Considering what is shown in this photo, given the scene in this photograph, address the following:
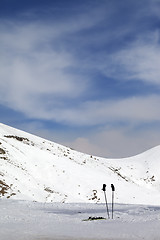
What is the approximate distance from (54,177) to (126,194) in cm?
923

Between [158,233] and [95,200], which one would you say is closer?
[158,233]

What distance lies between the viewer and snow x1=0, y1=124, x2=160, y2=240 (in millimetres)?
10430

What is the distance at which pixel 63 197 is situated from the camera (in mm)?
31188

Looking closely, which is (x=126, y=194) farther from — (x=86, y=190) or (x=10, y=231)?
(x=10, y=231)

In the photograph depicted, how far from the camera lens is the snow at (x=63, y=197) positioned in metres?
10.4

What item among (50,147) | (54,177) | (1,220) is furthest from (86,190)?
(1,220)

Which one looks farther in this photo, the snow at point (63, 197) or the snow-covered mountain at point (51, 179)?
the snow-covered mountain at point (51, 179)

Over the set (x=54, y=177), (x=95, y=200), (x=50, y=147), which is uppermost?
(x=50, y=147)

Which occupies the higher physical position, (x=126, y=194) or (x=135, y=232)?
(x=126, y=194)

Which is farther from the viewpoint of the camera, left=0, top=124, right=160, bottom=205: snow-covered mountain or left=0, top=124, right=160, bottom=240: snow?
left=0, top=124, right=160, bottom=205: snow-covered mountain

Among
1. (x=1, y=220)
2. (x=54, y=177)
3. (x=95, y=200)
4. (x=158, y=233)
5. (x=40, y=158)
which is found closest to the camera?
(x=158, y=233)

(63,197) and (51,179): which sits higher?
(51,179)

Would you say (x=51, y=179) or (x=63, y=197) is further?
(x=51, y=179)

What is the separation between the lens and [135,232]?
10016mm
